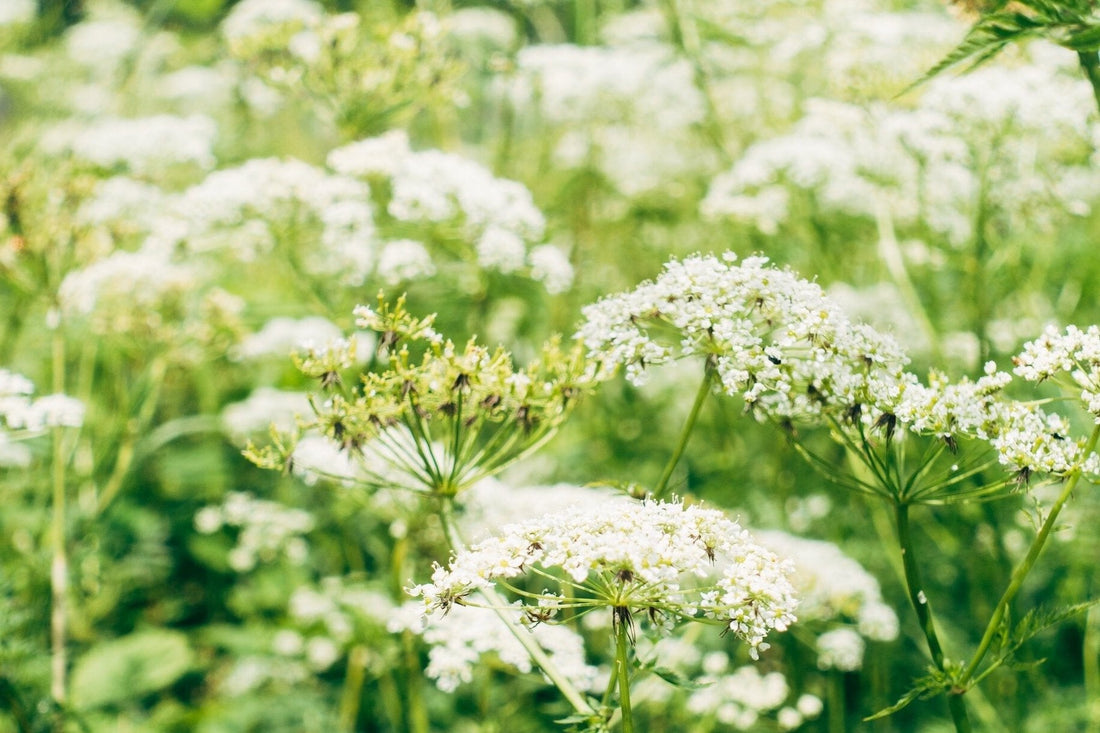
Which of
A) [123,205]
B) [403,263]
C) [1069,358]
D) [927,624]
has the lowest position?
[123,205]

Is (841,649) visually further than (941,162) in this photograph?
No

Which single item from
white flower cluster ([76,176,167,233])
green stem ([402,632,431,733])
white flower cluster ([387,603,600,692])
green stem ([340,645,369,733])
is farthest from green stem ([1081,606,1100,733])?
white flower cluster ([76,176,167,233])

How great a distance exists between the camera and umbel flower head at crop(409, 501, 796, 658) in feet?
7.07

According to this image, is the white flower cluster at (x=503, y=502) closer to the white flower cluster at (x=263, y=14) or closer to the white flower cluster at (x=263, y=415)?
the white flower cluster at (x=263, y=415)

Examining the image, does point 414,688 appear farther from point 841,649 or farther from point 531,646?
point 841,649

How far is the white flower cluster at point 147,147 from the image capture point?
5.64 m

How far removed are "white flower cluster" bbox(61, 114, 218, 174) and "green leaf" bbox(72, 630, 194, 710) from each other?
2.85 m

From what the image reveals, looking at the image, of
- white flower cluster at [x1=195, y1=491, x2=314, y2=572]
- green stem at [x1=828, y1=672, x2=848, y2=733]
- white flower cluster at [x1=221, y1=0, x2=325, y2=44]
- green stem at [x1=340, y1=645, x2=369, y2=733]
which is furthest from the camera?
white flower cluster at [x1=221, y1=0, x2=325, y2=44]

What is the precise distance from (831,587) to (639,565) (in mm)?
2260

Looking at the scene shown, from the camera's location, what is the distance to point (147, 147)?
5688 millimetres

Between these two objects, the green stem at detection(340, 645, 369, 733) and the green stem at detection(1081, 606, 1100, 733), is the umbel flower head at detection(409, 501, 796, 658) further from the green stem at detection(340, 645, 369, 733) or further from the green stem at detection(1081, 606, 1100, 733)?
the green stem at detection(1081, 606, 1100, 733)

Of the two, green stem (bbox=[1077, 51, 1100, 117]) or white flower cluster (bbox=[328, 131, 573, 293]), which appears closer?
green stem (bbox=[1077, 51, 1100, 117])

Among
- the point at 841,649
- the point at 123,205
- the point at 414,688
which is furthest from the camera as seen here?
the point at 123,205

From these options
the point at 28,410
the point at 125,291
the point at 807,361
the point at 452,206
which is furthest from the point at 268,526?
the point at 807,361
